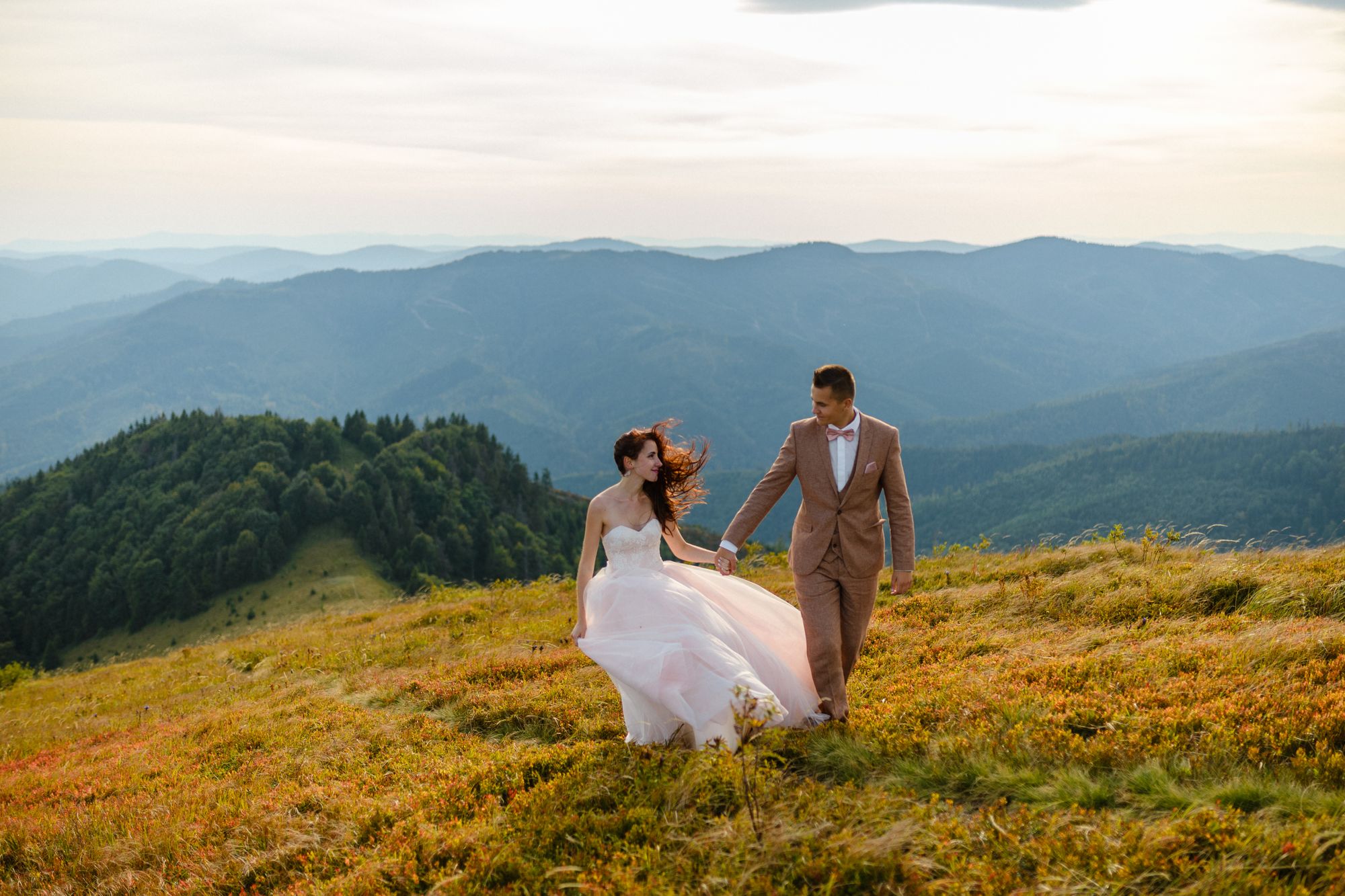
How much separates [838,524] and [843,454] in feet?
2.20

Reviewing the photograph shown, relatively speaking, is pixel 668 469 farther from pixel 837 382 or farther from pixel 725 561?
pixel 837 382

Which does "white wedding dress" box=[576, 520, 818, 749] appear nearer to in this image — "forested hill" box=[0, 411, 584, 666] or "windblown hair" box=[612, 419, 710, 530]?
"windblown hair" box=[612, 419, 710, 530]

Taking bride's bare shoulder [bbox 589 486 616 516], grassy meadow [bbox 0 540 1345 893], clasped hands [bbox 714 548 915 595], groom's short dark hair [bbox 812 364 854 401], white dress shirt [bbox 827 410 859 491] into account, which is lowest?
grassy meadow [bbox 0 540 1345 893]

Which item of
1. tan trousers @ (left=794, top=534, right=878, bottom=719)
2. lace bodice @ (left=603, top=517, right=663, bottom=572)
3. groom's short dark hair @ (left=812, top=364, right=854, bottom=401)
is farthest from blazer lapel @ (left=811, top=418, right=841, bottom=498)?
lace bodice @ (left=603, top=517, right=663, bottom=572)

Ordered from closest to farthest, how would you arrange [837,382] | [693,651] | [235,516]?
[693,651], [837,382], [235,516]

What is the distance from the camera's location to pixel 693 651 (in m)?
7.77

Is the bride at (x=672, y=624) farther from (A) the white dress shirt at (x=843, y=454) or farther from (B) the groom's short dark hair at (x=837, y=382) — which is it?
(B) the groom's short dark hair at (x=837, y=382)

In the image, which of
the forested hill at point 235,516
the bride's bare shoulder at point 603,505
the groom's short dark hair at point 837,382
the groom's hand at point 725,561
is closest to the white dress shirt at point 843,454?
the groom's short dark hair at point 837,382

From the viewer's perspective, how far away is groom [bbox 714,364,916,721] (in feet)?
26.4

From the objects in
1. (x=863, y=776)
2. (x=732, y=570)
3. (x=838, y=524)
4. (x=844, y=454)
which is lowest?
(x=863, y=776)

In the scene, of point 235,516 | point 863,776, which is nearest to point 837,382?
point 863,776

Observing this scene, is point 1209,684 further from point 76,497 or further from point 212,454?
point 76,497

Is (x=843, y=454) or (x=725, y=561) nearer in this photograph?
(x=843, y=454)

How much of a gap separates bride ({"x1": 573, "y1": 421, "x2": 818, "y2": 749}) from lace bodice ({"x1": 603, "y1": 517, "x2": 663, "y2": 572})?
0.4 inches
